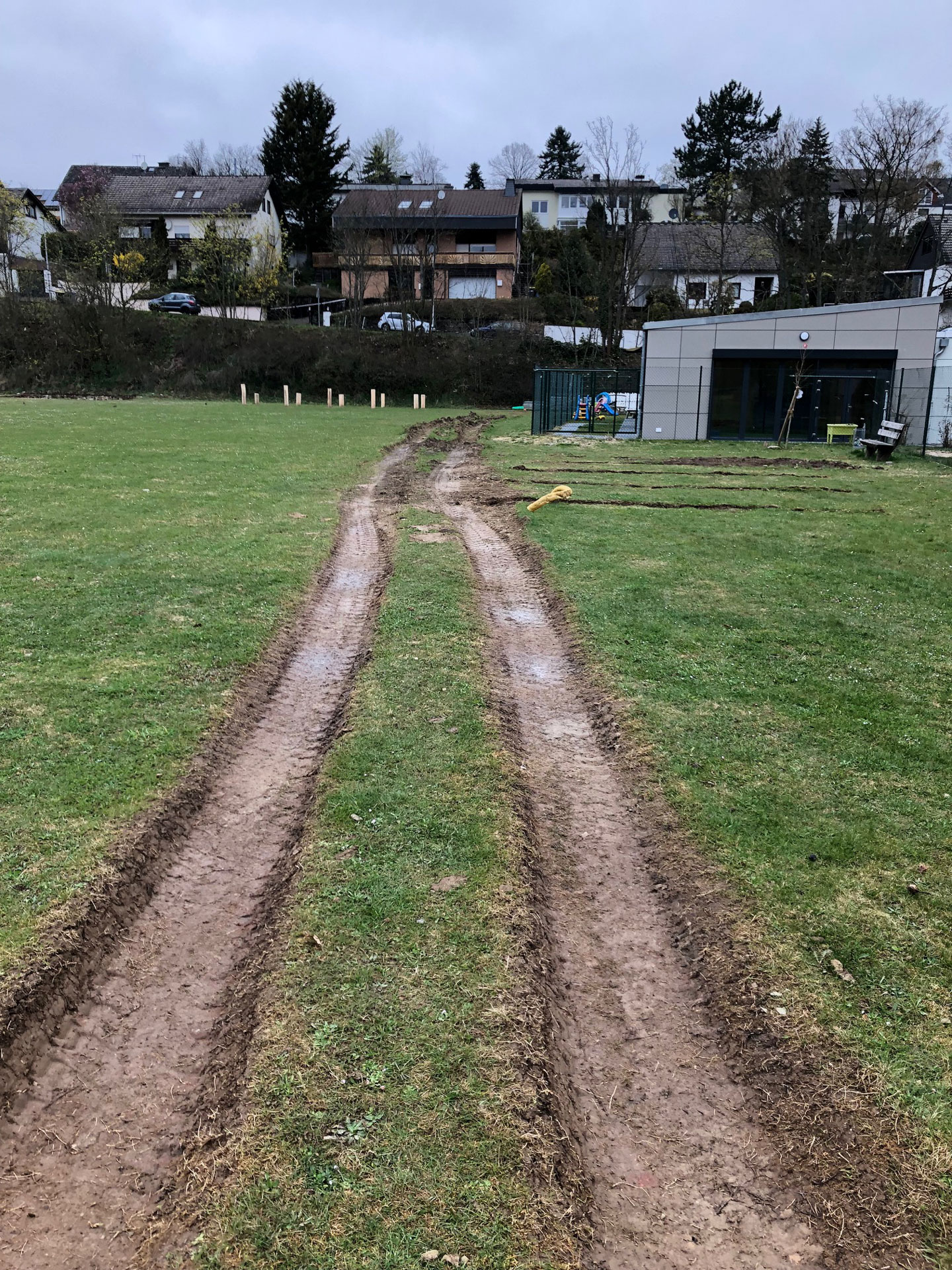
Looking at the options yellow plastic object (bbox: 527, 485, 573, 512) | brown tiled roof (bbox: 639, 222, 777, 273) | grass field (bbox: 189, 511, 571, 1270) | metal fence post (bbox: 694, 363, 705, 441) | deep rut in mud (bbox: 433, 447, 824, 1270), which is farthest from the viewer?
brown tiled roof (bbox: 639, 222, 777, 273)

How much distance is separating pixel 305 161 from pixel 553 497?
6084cm

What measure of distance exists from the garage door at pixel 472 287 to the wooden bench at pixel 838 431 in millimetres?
40841

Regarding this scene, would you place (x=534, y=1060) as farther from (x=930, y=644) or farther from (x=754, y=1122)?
(x=930, y=644)

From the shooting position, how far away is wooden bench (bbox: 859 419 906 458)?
1028 inches

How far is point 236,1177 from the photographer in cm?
329

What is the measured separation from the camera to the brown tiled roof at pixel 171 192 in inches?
2611

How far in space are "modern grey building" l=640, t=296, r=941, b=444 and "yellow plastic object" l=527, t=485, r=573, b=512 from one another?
15.1 m

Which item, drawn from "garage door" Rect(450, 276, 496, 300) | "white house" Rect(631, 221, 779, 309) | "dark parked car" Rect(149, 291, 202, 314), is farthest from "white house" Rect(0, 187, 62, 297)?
"white house" Rect(631, 221, 779, 309)

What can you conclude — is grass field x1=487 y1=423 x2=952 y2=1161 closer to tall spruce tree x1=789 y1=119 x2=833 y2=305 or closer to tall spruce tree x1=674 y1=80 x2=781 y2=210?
tall spruce tree x1=789 y1=119 x2=833 y2=305

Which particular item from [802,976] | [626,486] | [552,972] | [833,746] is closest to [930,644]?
[833,746]

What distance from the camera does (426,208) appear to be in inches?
2660

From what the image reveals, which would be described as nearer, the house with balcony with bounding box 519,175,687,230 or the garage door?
the garage door

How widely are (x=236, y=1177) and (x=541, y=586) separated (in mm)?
9248

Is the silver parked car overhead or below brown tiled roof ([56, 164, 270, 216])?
below
